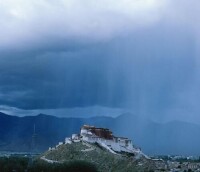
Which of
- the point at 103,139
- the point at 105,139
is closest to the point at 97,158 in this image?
the point at 103,139

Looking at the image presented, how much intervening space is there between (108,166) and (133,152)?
29388mm

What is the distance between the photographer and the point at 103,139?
142m

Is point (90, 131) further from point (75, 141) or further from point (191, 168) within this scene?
point (191, 168)

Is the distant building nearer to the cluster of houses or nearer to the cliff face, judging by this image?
the cluster of houses

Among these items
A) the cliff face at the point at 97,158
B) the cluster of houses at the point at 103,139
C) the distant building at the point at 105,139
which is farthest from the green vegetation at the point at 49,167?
the distant building at the point at 105,139

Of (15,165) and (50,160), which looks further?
(50,160)

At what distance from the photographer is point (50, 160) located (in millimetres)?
127562

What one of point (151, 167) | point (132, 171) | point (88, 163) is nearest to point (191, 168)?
point (151, 167)

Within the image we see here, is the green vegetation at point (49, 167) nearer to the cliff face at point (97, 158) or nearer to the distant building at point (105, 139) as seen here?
the cliff face at point (97, 158)

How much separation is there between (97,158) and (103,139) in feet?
63.7

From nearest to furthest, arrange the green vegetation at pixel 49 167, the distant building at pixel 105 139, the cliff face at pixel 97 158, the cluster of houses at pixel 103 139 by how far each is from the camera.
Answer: the green vegetation at pixel 49 167
the cliff face at pixel 97 158
the cluster of houses at pixel 103 139
the distant building at pixel 105 139

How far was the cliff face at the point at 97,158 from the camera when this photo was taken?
117 meters

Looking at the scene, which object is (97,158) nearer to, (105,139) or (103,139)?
(103,139)

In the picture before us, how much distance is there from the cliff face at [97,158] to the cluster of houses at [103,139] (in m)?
3.48
